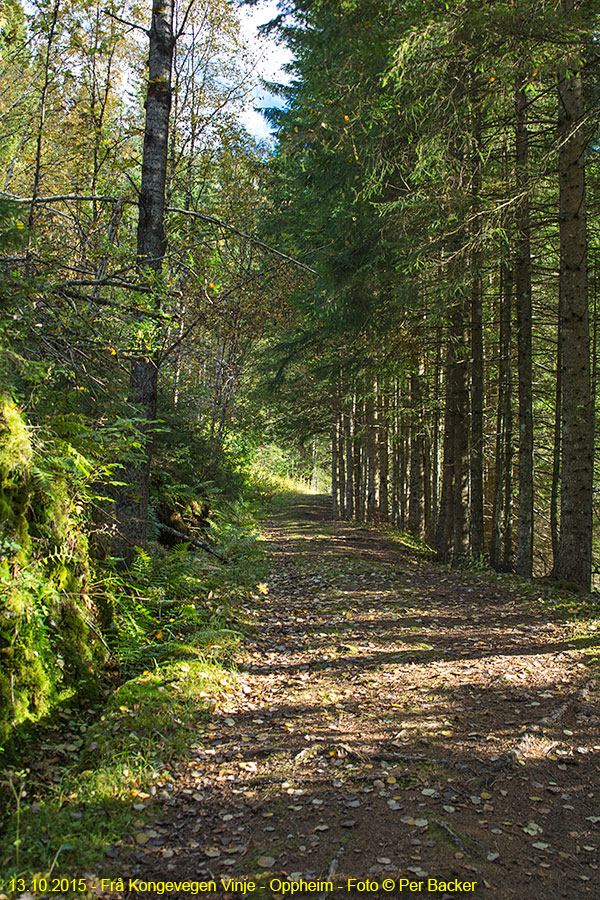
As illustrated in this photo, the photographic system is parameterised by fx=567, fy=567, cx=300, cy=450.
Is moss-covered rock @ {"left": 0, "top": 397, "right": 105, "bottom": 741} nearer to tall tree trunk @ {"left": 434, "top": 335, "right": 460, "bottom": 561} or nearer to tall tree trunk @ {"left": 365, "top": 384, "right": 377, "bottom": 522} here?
tall tree trunk @ {"left": 434, "top": 335, "right": 460, "bottom": 561}

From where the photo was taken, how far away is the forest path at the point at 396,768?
286cm

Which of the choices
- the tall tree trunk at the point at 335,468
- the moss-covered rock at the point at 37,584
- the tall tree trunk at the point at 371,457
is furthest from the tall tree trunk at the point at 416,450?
the moss-covered rock at the point at 37,584

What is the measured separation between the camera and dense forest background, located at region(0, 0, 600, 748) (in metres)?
4.41

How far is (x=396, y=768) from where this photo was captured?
12.3 ft

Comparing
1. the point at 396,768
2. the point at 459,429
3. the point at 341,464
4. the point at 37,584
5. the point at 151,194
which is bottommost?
the point at 396,768

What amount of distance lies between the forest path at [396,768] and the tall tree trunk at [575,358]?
75.8 inches

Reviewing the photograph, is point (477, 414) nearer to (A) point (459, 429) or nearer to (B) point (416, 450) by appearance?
(A) point (459, 429)

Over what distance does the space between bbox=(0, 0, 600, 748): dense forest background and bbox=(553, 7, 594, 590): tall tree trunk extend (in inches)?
1.3

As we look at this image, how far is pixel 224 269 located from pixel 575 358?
529 cm

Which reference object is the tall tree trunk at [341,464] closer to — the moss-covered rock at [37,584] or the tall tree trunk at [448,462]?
the tall tree trunk at [448,462]

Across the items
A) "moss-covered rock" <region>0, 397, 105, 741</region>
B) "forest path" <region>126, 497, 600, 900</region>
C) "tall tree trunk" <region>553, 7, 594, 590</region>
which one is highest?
"tall tree trunk" <region>553, 7, 594, 590</region>

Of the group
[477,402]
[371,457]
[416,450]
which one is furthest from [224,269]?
[371,457]

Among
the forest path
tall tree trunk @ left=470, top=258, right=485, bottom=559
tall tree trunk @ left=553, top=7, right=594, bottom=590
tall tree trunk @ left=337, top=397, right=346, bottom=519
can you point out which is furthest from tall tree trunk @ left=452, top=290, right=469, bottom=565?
tall tree trunk @ left=337, top=397, right=346, bottom=519

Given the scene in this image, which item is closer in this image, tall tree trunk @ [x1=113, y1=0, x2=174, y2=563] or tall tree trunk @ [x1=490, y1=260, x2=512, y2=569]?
tall tree trunk @ [x1=113, y1=0, x2=174, y2=563]
